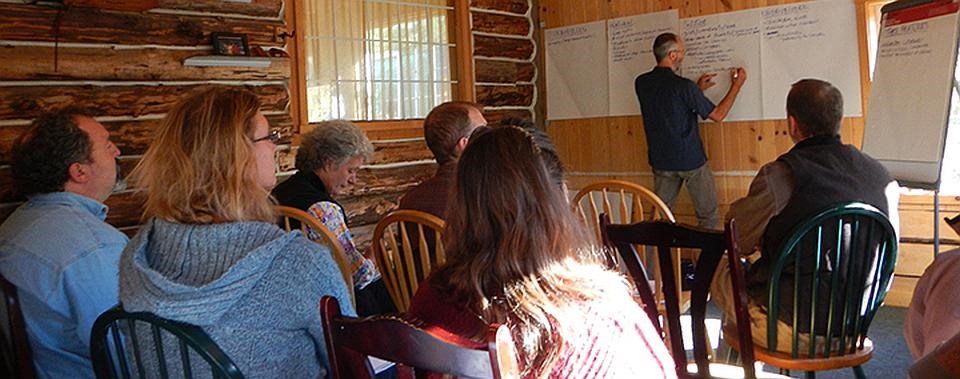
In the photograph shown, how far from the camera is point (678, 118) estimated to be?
525 centimetres

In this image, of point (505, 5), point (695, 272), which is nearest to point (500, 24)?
point (505, 5)

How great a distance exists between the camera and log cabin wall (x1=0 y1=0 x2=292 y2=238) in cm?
351

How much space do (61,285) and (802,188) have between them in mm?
2240

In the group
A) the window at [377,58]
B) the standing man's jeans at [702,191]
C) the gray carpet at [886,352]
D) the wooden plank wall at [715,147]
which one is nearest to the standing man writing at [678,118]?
the standing man's jeans at [702,191]

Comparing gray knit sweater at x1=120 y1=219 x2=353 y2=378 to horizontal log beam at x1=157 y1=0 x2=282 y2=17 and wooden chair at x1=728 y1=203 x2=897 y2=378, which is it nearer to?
wooden chair at x1=728 y1=203 x2=897 y2=378

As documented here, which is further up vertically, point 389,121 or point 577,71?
point 577,71

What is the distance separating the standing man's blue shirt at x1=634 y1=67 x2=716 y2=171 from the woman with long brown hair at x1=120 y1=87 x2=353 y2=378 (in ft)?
12.7

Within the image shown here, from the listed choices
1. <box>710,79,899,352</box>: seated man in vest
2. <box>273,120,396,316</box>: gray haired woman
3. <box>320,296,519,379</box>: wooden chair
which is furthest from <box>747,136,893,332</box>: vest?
<box>320,296,519,379</box>: wooden chair

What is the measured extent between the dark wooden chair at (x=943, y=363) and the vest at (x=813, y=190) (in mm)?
1567

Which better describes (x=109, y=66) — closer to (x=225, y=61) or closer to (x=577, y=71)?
(x=225, y=61)

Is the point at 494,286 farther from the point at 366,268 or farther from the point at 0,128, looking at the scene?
the point at 0,128

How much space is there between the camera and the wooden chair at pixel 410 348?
986mm

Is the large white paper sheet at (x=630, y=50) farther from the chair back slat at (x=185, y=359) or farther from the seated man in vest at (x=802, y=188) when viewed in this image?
the chair back slat at (x=185, y=359)

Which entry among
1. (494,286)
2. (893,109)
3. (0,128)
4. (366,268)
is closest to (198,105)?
(494,286)
